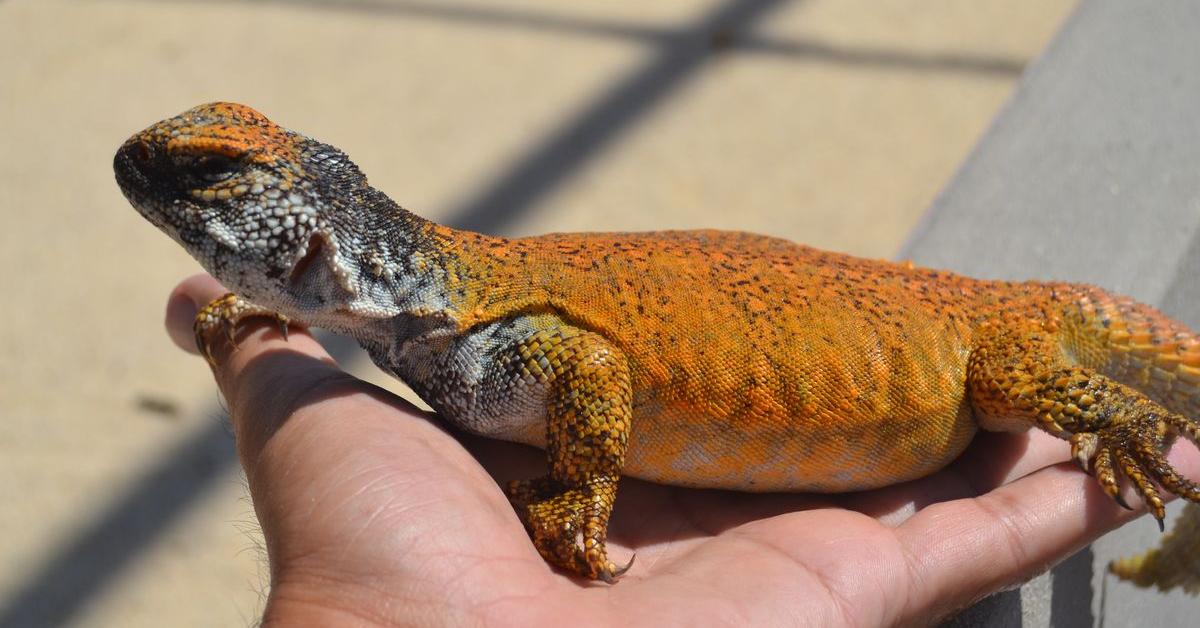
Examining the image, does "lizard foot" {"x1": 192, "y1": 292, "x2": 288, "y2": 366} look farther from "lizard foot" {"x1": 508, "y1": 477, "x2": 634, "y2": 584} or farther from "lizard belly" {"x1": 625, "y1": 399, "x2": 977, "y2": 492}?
"lizard belly" {"x1": 625, "y1": 399, "x2": 977, "y2": 492}

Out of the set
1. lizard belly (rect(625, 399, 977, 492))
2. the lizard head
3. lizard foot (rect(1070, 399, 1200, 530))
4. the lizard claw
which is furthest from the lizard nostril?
lizard foot (rect(1070, 399, 1200, 530))

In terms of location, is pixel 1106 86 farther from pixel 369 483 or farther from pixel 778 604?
pixel 369 483

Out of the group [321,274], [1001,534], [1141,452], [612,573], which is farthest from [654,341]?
[1141,452]

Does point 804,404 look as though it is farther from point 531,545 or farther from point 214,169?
point 214,169

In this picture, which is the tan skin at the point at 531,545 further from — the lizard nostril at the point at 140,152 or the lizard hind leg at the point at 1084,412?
the lizard nostril at the point at 140,152

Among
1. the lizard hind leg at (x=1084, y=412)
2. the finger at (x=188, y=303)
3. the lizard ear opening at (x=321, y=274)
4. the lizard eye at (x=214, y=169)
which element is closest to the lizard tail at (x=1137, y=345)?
the lizard hind leg at (x=1084, y=412)
